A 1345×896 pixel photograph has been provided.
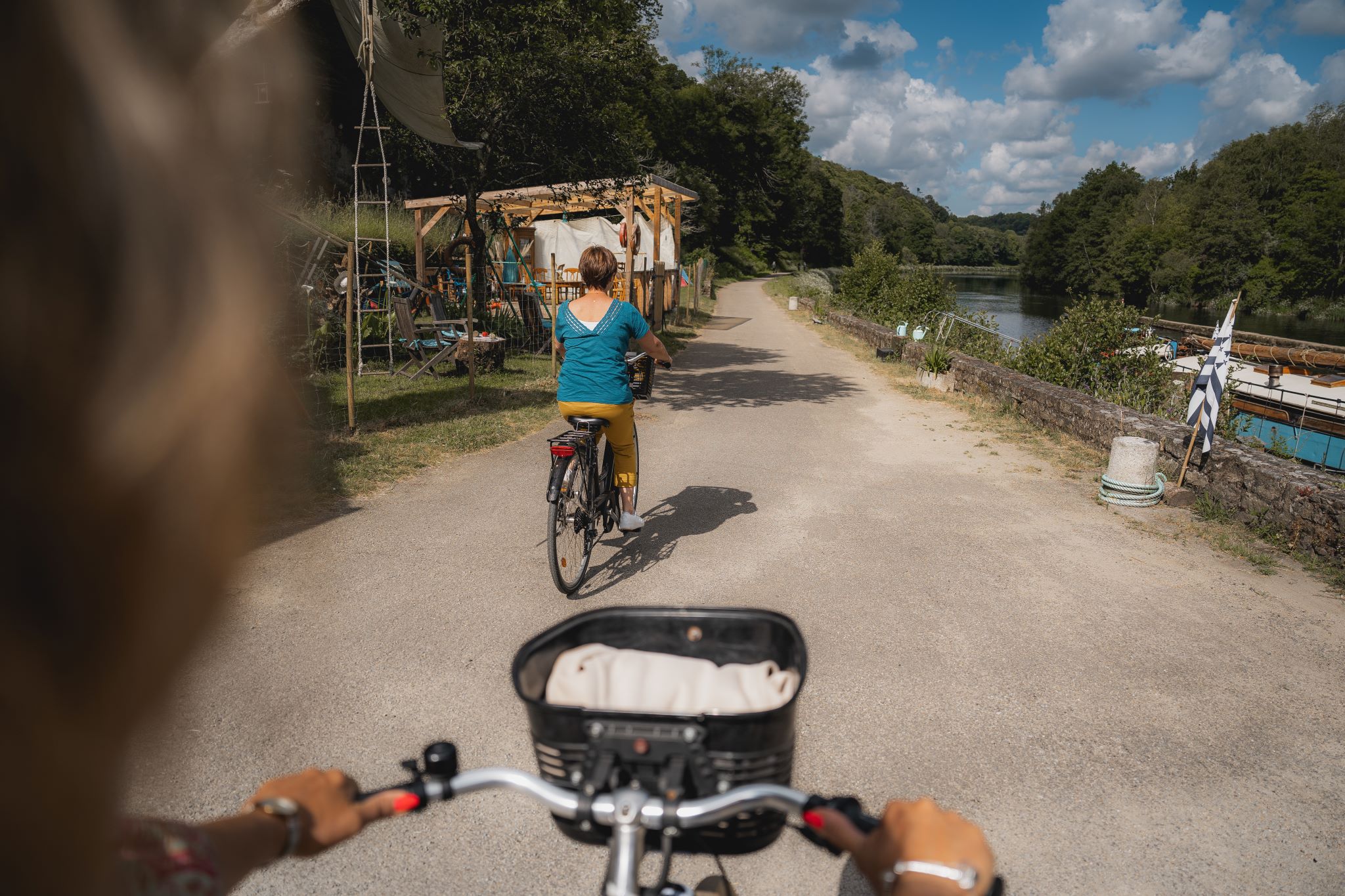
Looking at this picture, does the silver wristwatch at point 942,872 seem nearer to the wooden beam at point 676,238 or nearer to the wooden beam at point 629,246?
the wooden beam at point 629,246

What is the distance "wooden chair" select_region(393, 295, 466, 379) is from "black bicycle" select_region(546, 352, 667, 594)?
7.33 m

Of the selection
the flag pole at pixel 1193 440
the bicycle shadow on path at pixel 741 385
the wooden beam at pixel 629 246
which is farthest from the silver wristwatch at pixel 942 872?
the wooden beam at pixel 629 246

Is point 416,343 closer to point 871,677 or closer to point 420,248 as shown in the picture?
point 420,248

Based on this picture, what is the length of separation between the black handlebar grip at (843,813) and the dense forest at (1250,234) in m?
63.5

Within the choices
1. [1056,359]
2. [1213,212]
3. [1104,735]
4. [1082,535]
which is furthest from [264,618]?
[1213,212]

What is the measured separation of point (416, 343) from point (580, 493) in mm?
8383

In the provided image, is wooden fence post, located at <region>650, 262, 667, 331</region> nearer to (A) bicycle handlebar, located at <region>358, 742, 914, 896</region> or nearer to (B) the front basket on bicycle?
(B) the front basket on bicycle

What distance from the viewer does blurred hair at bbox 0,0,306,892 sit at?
0.45 m

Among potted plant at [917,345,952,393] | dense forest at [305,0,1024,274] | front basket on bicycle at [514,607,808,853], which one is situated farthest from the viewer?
potted plant at [917,345,952,393]

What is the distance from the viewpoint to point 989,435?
30.8 ft

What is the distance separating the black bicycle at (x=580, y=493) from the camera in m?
4.41

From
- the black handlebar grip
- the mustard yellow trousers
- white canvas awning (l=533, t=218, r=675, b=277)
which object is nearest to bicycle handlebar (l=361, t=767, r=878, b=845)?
the black handlebar grip

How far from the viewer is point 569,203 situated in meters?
14.5

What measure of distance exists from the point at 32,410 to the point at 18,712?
21 centimetres
